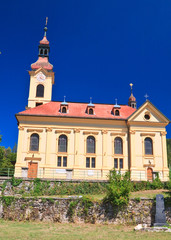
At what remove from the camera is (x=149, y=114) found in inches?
1414

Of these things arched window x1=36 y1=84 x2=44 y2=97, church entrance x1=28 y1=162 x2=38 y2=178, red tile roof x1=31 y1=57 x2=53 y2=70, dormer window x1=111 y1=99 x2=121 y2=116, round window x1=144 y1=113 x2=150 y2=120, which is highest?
red tile roof x1=31 y1=57 x2=53 y2=70

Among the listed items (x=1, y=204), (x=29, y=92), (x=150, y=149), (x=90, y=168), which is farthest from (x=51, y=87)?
(x=1, y=204)

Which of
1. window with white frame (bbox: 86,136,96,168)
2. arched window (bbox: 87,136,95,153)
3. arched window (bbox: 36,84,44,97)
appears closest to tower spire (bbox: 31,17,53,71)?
arched window (bbox: 36,84,44,97)

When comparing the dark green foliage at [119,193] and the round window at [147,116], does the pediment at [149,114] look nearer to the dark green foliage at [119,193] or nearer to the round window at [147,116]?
the round window at [147,116]

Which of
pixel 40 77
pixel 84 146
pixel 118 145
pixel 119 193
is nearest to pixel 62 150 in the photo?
pixel 84 146

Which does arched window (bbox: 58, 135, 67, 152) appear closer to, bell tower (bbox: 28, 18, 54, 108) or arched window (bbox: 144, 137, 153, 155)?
bell tower (bbox: 28, 18, 54, 108)

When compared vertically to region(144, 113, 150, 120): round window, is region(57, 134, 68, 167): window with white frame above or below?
below

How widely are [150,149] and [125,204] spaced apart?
54.3ft

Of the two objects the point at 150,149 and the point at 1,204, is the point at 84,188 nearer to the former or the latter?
the point at 1,204

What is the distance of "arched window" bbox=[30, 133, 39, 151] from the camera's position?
111 ft

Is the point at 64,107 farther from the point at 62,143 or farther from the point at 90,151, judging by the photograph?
the point at 90,151

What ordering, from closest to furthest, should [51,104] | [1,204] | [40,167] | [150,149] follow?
1. [1,204]
2. [40,167]
3. [150,149]
4. [51,104]

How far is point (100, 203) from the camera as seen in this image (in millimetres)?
20219

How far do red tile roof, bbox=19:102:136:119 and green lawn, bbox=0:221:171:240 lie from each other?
18387mm
